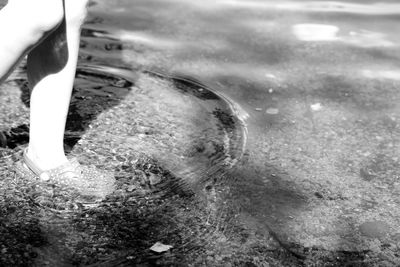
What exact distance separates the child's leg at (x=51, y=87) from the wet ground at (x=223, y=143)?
149mm

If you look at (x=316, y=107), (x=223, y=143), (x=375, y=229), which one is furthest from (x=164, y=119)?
(x=375, y=229)

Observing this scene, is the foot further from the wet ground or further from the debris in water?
the debris in water

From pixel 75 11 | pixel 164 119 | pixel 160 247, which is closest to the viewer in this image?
pixel 160 247

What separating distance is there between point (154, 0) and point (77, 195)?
8.88ft

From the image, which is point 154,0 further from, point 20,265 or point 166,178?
point 20,265

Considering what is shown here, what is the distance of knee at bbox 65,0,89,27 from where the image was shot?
2.24 metres

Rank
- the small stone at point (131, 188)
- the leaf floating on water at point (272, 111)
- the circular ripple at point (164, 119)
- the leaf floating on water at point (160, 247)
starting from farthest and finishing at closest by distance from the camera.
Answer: the leaf floating on water at point (272, 111)
the circular ripple at point (164, 119)
the small stone at point (131, 188)
the leaf floating on water at point (160, 247)

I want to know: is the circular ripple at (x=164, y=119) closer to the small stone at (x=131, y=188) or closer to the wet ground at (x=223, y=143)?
the wet ground at (x=223, y=143)

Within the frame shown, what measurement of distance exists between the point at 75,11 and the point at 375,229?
1.31 m

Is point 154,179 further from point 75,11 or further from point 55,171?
point 75,11

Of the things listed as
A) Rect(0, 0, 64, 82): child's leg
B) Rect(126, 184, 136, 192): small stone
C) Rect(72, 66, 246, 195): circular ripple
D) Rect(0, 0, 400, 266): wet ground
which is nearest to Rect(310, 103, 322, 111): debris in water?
Rect(0, 0, 400, 266): wet ground

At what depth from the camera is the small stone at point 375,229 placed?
88.0 inches

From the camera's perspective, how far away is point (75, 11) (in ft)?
7.40

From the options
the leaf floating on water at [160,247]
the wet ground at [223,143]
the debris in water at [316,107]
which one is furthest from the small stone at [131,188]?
the debris in water at [316,107]
